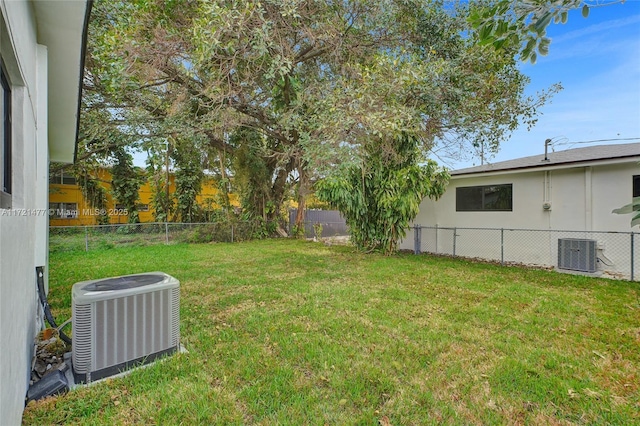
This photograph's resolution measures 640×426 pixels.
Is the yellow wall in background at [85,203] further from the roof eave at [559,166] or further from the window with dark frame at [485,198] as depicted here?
the roof eave at [559,166]

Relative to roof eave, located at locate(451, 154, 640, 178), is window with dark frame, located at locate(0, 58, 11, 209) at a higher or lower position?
lower

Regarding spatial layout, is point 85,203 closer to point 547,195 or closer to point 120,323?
point 120,323

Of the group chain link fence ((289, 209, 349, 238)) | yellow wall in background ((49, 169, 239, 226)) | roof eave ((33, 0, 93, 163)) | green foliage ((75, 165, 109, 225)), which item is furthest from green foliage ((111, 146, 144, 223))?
roof eave ((33, 0, 93, 163))

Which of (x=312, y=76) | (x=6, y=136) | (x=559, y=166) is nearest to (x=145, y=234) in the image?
(x=312, y=76)

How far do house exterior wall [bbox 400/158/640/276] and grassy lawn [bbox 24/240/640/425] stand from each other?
1429mm

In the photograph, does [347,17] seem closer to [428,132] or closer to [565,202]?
[428,132]

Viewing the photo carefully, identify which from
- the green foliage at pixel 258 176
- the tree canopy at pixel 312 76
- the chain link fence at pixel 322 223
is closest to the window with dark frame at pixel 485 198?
the tree canopy at pixel 312 76

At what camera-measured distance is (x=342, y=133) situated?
6.02 m

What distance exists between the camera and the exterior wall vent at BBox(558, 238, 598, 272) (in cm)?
639

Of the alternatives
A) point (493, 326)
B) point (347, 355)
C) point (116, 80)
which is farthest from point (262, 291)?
point (116, 80)

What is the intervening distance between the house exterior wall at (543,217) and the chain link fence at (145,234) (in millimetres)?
7365

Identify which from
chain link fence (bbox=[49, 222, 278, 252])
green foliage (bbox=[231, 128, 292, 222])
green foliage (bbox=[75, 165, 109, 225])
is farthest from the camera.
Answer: green foliage (bbox=[75, 165, 109, 225])

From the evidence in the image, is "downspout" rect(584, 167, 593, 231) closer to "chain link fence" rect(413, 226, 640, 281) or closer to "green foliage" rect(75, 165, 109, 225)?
"chain link fence" rect(413, 226, 640, 281)

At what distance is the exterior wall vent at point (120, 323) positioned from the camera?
2.15 metres
